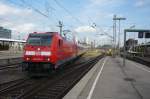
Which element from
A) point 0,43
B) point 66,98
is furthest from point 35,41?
point 0,43

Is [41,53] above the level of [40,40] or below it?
below

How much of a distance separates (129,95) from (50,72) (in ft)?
25.3

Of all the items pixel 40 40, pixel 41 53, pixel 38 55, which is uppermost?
pixel 40 40

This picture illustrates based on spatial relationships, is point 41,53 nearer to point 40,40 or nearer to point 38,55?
point 38,55

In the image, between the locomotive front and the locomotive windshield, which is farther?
the locomotive windshield

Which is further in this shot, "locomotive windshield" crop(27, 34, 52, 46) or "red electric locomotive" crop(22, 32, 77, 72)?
"locomotive windshield" crop(27, 34, 52, 46)

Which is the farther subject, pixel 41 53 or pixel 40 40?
pixel 40 40

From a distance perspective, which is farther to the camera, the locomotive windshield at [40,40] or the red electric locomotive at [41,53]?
the locomotive windshield at [40,40]

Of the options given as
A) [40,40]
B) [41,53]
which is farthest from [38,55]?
[40,40]

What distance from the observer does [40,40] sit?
1809 centimetres

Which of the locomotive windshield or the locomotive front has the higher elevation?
the locomotive windshield

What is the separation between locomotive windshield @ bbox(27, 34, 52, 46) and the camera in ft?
59.0

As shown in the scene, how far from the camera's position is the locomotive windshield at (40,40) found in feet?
59.0

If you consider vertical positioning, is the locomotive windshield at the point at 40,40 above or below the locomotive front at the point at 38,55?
above
